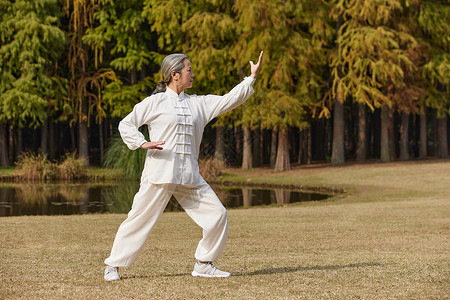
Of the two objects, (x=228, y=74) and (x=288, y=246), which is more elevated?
(x=228, y=74)

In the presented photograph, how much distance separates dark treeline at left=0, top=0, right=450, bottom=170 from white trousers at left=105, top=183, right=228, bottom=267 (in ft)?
80.7

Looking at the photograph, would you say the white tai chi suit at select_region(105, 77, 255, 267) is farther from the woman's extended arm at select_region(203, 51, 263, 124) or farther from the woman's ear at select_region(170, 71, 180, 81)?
the woman's ear at select_region(170, 71, 180, 81)

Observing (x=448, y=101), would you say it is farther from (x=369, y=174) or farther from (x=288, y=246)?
(x=288, y=246)

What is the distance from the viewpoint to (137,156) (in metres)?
28.2

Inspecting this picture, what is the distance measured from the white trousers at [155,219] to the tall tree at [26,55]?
92.4ft

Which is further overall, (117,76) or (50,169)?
(117,76)

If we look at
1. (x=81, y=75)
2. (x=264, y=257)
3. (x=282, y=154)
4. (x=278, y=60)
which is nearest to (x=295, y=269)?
(x=264, y=257)

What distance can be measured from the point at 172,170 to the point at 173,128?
413mm

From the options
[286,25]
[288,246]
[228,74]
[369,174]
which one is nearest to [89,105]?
[228,74]

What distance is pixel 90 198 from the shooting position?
70.8ft

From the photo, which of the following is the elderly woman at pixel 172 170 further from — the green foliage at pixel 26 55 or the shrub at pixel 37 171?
the green foliage at pixel 26 55

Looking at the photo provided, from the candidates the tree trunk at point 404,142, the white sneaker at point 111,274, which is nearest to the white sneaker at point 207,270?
the white sneaker at point 111,274

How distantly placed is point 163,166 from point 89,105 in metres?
31.8

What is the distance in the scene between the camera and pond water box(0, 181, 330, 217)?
1842cm
